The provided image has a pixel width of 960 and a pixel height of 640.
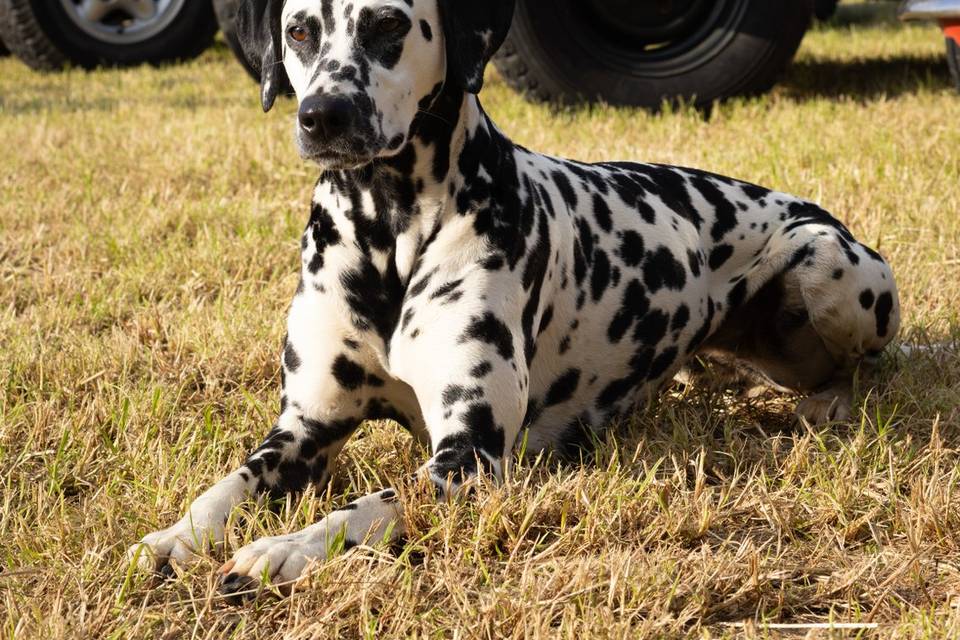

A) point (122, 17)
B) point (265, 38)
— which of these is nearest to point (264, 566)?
point (265, 38)

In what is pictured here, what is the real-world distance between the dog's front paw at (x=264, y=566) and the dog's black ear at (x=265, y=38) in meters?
1.27

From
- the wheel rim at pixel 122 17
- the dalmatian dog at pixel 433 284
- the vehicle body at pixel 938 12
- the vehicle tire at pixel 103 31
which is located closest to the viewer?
the dalmatian dog at pixel 433 284

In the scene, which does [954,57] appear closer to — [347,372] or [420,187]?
[420,187]

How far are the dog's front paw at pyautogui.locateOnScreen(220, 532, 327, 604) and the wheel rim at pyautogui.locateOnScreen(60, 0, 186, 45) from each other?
29.1 feet

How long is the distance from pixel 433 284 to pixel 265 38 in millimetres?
836

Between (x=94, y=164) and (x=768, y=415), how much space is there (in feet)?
14.8

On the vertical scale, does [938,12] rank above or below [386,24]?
below

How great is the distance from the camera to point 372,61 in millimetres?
3055

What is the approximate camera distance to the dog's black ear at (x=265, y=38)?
131 inches

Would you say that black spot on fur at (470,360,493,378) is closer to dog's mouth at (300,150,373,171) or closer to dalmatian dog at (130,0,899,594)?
dalmatian dog at (130,0,899,594)

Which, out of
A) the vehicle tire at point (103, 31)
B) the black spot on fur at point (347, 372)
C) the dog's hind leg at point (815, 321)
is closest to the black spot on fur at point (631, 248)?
the dog's hind leg at point (815, 321)

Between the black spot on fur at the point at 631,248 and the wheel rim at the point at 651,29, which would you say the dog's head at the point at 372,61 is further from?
the wheel rim at the point at 651,29

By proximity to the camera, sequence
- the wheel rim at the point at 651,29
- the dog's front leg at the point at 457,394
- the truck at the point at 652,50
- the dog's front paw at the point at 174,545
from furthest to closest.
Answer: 1. the wheel rim at the point at 651,29
2. the truck at the point at 652,50
3. the dog's front leg at the point at 457,394
4. the dog's front paw at the point at 174,545

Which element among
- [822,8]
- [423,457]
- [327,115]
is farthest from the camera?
[822,8]
